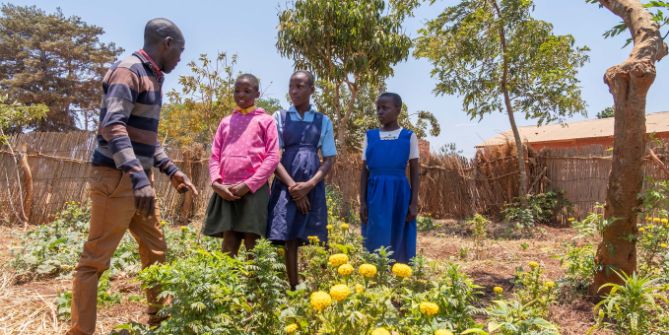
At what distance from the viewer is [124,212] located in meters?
2.32

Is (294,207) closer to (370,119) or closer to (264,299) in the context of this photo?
(264,299)

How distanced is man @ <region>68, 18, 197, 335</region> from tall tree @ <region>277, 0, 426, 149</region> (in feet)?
22.3

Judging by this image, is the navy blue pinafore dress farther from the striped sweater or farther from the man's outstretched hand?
the striped sweater

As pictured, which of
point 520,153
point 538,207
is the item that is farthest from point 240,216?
point 520,153

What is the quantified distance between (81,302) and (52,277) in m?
2.23

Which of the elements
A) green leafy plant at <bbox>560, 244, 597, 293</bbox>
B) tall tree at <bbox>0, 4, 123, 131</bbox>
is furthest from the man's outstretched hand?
tall tree at <bbox>0, 4, 123, 131</bbox>

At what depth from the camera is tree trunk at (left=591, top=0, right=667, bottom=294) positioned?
2869mm

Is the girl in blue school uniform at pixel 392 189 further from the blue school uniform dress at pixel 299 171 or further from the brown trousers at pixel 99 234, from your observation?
the brown trousers at pixel 99 234

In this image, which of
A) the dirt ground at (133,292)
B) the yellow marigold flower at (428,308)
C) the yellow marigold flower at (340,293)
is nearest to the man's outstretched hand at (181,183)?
the dirt ground at (133,292)

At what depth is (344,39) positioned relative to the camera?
29.7ft

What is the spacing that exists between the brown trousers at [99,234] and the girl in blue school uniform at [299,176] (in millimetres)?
876

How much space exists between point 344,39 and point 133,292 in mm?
6832

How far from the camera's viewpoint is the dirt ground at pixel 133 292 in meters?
2.81

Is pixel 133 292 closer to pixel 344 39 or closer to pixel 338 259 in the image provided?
pixel 338 259
